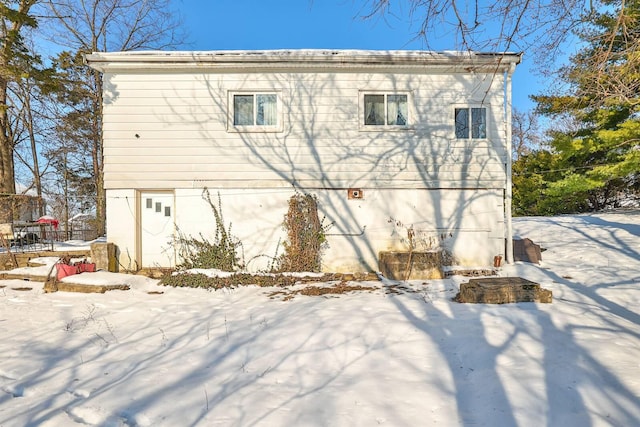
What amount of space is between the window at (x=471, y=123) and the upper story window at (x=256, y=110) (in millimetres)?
4479

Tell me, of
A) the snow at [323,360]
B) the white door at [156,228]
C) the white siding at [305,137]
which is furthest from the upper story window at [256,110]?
the snow at [323,360]

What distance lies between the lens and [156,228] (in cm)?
802

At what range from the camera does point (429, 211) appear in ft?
26.3

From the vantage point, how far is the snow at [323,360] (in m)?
2.54

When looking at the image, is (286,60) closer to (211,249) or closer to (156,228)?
(211,249)

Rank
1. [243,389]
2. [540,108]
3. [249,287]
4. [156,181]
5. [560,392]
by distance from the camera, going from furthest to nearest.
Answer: [540,108] → [156,181] → [249,287] → [243,389] → [560,392]

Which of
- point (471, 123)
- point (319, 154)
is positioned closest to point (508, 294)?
point (471, 123)

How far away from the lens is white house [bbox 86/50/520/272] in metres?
7.84

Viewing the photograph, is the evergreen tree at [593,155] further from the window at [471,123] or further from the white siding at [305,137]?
the white siding at [305,137]

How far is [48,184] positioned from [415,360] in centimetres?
2634

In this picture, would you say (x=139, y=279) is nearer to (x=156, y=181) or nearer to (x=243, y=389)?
(x=156, y=181)

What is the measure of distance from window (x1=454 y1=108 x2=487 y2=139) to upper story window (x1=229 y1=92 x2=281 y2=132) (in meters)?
4.48

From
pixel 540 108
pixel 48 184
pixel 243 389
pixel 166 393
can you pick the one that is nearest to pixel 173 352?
pixel 166 393

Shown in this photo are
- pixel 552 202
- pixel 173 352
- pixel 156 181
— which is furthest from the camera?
pixel 552 202
